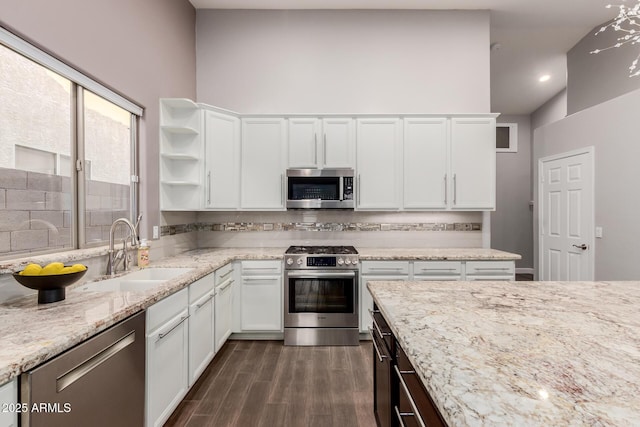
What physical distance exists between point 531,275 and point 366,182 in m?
5.40

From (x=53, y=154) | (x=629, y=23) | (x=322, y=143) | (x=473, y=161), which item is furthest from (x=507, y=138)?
(x=53, y=154)

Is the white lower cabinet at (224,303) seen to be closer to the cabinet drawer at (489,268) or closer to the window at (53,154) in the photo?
the window at (53,154)

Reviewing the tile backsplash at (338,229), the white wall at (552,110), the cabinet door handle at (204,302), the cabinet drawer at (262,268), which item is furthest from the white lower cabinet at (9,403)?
the white wall at (552,110)

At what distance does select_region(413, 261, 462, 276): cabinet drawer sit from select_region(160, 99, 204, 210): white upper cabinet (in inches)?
95.7

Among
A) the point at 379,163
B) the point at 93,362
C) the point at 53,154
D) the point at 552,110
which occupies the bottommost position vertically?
the point at 93,362

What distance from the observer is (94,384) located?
47.9 inches

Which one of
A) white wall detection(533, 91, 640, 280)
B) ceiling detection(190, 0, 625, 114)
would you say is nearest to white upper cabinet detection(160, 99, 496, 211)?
white wall detection(533, 91, 640, 280)

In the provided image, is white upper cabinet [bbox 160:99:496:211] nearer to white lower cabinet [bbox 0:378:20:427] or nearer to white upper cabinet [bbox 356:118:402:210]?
white upper cabinet [bbox 356:118:402:210]

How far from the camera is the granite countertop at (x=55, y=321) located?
37.7 inches

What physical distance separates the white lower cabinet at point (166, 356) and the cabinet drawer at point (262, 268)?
1061mm

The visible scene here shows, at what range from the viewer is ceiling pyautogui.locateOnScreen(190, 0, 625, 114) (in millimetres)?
3541

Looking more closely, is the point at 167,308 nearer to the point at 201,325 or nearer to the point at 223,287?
the point at 201,325

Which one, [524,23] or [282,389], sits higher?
[524,23]

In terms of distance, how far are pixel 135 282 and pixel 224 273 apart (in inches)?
A: 34.3
